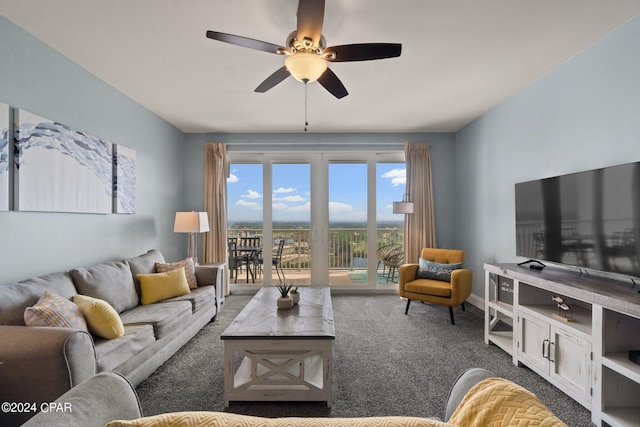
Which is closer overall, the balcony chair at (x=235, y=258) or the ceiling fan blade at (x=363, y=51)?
the ceiling fan blade at (x=363, y=51)

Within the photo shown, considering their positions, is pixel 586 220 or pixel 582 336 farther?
pixel 586 220

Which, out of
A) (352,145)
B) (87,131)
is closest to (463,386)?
(87,131)

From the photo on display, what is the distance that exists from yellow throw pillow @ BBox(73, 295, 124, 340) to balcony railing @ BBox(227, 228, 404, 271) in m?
2.81

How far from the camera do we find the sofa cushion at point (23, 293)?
1735 mm

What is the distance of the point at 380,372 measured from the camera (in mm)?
2328

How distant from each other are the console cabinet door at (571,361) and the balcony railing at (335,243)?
2.75m

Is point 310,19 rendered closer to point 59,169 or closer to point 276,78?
point 276,78

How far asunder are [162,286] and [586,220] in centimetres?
383

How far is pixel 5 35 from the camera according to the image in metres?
1.99

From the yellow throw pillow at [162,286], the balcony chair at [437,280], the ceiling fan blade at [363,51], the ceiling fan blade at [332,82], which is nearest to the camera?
the ceiling fan blade at [363,51]

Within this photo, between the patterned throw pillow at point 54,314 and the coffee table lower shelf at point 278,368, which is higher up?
the patterned throw pillow at point 54,314

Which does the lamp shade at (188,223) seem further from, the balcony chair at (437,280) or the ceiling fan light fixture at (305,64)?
the balcony chair at (437,280)

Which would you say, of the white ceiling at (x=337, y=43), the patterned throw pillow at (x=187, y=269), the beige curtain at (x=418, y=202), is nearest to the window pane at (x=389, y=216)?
the beige curtain at (x=418, y=202)

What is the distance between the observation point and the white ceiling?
1.89 metres
